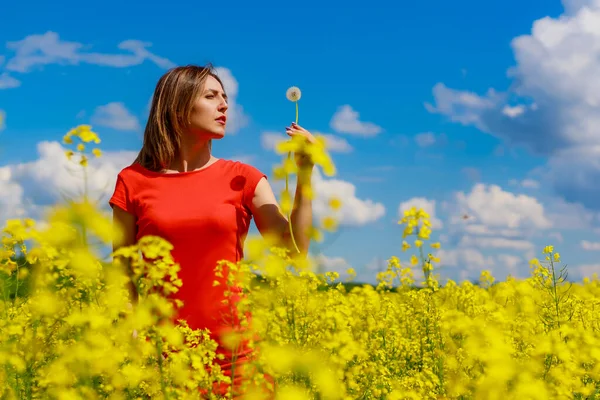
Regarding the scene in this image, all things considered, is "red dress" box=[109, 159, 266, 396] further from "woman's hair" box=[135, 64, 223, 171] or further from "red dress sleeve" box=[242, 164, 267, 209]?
"woman's hair" box=[135, 64, 223, 171]

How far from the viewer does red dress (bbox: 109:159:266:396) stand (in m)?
2.63

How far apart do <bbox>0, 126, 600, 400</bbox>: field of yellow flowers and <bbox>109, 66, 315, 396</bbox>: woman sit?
0.13 m

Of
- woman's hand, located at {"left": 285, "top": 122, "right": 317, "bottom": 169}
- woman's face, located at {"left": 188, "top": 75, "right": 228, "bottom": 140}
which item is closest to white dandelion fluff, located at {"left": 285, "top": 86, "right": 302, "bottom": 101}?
woman's hand, located at {"left": 285, "top": 122, "right": 317, "bottom": 169}

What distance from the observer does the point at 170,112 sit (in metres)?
2.94

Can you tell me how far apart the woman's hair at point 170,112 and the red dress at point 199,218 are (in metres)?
0.11

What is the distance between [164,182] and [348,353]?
1.08 meters

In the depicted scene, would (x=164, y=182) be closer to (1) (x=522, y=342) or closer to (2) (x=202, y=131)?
(2) (x=202, y=131)

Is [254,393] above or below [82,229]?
below

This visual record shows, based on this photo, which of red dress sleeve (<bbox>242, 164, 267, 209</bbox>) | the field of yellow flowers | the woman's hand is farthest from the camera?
red dress sleeve (<bbox>242, 164, 267, 209</bbox>)

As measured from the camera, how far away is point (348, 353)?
260 cm

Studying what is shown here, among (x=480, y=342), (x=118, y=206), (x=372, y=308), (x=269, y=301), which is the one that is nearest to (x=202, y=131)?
(x=118, y=206)

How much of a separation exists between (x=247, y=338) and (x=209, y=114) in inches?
40.9

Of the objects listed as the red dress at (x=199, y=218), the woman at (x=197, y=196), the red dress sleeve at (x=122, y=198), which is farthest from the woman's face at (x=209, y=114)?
the red dress sleeve at (x=122, y=198)

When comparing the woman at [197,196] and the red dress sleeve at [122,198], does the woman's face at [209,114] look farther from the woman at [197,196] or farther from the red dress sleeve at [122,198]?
the red dress sleeve at [122,198]
